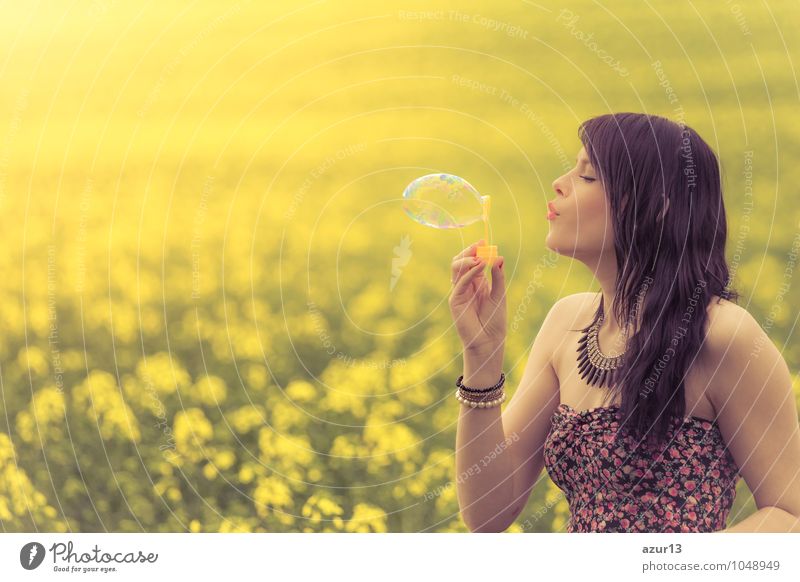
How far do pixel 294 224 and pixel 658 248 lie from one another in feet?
2.51

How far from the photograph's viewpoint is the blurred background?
1.77 meters

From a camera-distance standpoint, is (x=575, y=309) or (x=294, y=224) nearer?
(x=575, y=309)

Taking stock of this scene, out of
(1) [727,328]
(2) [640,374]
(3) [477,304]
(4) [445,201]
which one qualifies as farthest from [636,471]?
(4) [445,201]

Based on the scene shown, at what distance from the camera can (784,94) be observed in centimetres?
175

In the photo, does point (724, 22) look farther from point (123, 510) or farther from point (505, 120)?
point (123, 510)
